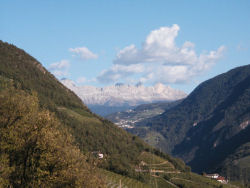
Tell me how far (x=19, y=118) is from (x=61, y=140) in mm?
7466

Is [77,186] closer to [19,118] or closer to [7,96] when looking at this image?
[19,118]

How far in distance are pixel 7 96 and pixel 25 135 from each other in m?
10.4

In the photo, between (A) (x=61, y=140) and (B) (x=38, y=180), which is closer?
(B) (x=38, y=180)

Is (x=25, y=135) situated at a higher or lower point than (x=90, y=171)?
higher

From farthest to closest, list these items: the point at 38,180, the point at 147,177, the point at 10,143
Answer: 1. the point at 147,177
2. the point at 10,143
3. the point at 38,180

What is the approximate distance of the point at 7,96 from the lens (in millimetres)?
56250

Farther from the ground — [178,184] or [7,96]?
[7,96]

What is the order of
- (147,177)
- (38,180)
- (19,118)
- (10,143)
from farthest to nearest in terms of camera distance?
(147,177)
(19,118)
(10,143)
(38,180)

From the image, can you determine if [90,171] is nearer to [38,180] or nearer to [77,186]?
[77,186]

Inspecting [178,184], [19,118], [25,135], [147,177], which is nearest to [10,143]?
[25,135]

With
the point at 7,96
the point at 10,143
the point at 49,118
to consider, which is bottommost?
the point at 10,143

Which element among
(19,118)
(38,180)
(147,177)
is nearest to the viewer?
(38,180)

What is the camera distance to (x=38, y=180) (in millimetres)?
45125

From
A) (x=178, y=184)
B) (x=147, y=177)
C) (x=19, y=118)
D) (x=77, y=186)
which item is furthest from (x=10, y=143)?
(x=178, y=184)
